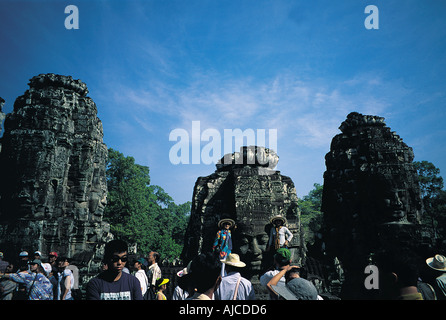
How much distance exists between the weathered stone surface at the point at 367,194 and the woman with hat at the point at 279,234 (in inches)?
216

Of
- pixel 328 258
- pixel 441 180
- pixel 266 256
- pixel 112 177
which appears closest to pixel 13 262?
pixel 266 256

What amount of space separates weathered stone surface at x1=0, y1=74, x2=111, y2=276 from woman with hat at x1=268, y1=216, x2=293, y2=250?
8.30 m

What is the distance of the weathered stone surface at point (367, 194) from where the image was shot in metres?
12.5

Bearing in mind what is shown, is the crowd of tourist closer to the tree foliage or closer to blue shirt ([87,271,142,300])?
blue shirt ([87,271,142,300])

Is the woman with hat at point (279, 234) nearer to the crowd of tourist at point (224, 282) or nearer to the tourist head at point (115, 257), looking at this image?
the crowd of tourist at point (224, 282)

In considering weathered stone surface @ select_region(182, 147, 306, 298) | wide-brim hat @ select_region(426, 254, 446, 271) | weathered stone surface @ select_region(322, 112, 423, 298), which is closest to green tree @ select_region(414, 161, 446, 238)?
weathered stone surface @ select_region(322, 112, 423, 298)

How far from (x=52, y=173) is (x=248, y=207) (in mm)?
8659

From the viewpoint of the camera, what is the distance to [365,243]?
13.2m

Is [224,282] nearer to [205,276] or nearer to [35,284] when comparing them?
[205,276]

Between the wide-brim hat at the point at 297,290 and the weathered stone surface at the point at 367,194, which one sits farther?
the weathered stone surface at the point at 367,194

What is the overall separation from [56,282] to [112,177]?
24.0 m

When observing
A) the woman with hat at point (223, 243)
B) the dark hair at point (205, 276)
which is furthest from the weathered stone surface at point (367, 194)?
the dark hair at point (205, 276)

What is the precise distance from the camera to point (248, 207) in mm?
10406

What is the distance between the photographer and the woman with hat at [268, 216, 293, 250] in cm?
757
